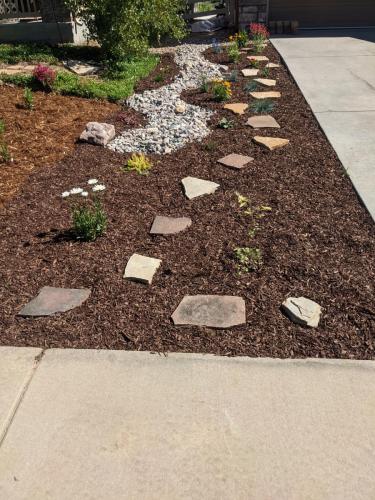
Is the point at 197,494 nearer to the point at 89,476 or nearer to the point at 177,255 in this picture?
the point at 89,476

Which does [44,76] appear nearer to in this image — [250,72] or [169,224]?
[250,72]

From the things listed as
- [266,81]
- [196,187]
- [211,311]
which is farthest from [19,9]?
[211,311]

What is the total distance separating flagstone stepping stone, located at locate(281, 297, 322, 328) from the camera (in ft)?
8.89

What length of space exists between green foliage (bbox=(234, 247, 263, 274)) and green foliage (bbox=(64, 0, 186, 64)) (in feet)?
21.2

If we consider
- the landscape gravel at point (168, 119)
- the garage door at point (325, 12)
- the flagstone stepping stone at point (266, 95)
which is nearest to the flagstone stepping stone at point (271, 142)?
the landscape gravel at point (168, 119)

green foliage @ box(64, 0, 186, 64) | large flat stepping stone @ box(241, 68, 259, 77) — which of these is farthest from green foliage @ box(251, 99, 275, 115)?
green foliage @ box(64, 0, 186, 64)

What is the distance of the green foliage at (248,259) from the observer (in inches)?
126

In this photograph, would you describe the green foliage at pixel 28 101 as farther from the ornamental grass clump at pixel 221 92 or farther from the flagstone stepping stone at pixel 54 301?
the flagstone stepping stone at pixel 54 301

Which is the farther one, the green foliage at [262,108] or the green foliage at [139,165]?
the green foliage at [262,108]

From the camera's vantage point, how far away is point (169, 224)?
148 inches

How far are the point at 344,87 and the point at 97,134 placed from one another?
436 centimetres

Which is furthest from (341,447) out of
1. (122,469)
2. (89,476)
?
(89,476)

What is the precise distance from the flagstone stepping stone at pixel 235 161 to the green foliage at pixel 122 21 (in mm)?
4701

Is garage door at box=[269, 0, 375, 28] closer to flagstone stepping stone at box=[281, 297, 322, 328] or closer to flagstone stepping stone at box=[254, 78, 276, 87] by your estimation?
flagstone stepping stone at box=[254, 78, 276, 87]
